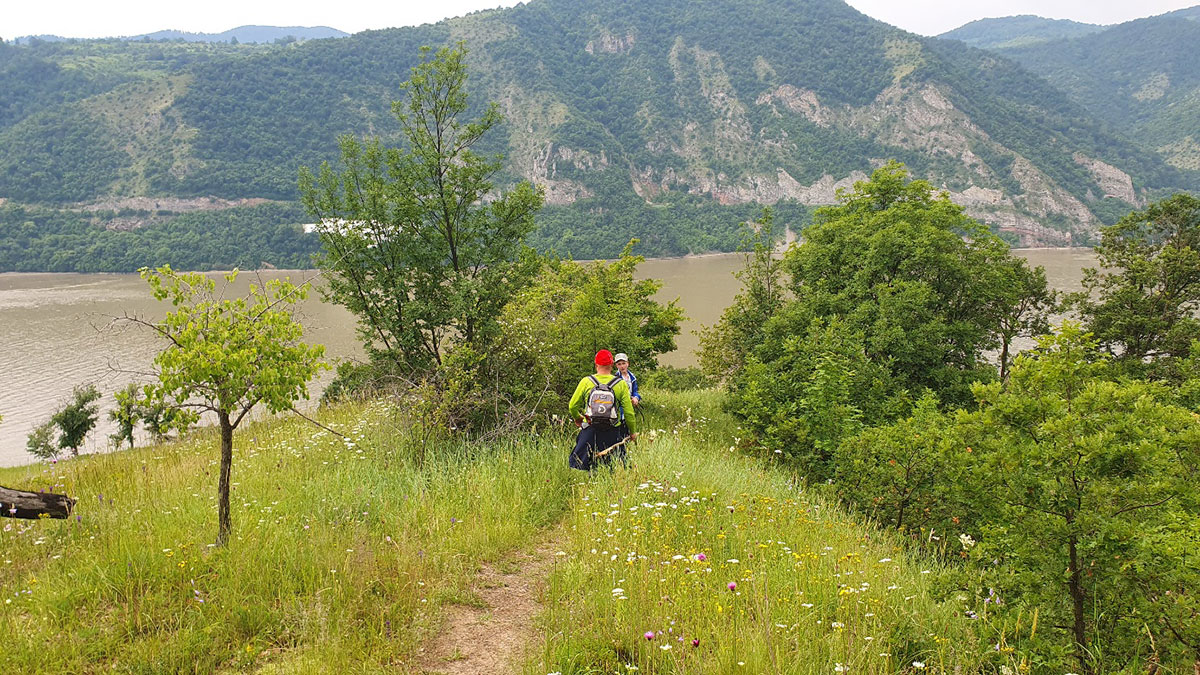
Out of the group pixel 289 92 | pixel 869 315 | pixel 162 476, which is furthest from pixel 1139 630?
pixel 289 92

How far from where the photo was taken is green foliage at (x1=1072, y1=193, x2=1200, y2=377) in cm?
1758

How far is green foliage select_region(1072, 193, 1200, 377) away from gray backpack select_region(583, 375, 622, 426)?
18.2 meters

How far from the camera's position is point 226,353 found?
12.7ft

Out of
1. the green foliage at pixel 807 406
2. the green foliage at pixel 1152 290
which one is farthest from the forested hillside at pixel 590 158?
the green foliage at pixel 807 406

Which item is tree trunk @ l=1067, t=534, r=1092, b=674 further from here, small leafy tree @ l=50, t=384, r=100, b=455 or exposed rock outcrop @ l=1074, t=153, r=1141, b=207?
exposed rock outcrop @ l=1074, t=153, r=1141, b=207

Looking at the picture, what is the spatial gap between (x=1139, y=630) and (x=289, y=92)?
23173 centimetres

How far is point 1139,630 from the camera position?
3.07 m

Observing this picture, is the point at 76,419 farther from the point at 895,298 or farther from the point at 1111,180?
the point at 1111,180

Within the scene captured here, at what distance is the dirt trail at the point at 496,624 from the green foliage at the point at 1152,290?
20073 mm

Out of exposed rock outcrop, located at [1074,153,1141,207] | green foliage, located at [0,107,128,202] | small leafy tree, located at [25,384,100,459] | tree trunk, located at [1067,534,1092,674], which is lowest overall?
small leafy tree, located at [25,384,100,459]

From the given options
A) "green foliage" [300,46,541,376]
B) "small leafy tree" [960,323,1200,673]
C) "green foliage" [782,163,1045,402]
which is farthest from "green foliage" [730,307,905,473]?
"small leafy tree" [960,323,1200,673]

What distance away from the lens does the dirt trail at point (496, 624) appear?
3.41m

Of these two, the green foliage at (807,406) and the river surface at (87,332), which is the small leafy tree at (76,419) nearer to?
the river surface at (87,332)

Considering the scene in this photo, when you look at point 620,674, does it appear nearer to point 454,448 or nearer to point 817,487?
point 454,448
